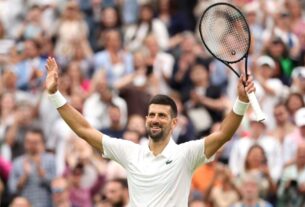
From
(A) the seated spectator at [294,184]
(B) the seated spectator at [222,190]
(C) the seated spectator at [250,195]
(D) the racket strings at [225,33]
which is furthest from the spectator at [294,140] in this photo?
(D) the racket strings at [225,33]

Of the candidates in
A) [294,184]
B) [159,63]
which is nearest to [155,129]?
[294,184]

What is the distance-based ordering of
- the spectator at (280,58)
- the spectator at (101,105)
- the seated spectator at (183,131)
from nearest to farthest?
the seated spectator at (183,131)
the spectator at (101,105)
the spectator at (280,58)

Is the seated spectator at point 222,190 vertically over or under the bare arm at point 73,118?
under

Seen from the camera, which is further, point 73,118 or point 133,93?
point 133,93

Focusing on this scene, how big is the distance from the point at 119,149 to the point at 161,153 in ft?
1.31

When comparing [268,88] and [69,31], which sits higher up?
[69,31]

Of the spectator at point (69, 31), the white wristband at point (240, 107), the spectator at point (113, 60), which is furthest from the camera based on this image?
the spectator at point (69, 31)

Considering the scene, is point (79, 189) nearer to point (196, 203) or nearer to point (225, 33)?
point (196, 203)

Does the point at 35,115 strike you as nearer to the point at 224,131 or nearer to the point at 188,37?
the point at 188,37

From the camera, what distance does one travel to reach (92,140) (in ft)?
37.3

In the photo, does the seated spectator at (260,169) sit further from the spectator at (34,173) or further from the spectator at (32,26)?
the spectator at (32,26)

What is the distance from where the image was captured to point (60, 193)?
16188 mm

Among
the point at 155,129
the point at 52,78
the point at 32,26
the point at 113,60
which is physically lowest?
the point at 155,129

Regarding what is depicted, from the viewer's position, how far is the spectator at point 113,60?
19859mm
